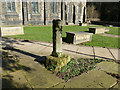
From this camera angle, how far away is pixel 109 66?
4.16 meters

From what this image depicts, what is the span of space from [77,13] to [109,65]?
25.3 meters

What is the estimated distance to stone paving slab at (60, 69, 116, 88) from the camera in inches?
115

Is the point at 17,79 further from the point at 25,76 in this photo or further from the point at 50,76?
the point at 50,76

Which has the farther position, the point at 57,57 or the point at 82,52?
the point at 82,52

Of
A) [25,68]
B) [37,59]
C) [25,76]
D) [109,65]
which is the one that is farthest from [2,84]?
[109,65]

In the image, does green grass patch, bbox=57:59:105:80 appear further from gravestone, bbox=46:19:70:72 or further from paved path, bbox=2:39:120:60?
paved path, bbox=2:39:120:60

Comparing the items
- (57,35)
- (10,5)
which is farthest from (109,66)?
(10,5)

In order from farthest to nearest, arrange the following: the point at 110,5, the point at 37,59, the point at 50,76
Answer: the point at 110,5, the point at 37,59, the point at 50,76

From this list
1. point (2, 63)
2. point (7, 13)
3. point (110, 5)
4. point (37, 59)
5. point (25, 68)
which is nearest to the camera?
point (25, 68)

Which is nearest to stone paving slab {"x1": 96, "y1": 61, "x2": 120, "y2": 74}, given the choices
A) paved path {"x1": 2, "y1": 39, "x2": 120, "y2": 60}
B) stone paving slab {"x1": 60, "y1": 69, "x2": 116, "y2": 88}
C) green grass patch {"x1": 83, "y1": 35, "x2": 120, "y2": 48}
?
stone paving slab {"x1": 60, "y1": 69, "x2": 116, "y2": 88}

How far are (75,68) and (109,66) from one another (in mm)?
1359

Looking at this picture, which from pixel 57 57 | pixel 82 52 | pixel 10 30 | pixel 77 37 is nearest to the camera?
pixel 57 57

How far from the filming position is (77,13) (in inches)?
1096

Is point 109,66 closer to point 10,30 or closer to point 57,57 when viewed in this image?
point 57,57
